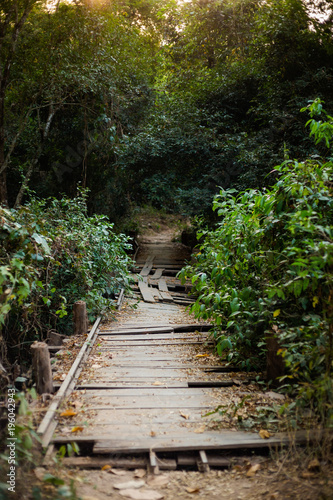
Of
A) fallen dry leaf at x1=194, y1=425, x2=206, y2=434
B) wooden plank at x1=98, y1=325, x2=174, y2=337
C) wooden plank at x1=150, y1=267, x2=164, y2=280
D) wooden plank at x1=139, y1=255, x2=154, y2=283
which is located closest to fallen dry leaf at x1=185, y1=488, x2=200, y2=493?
fallen dry leaf at x1=194, y1=425, x2=206, y2=434

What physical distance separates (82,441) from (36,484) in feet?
1.92

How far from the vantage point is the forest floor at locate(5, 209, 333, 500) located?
8.23 ft

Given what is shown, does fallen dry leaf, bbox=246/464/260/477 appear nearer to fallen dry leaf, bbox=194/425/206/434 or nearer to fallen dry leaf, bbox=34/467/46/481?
fallen dry leaf, bbox=194/425/206/434

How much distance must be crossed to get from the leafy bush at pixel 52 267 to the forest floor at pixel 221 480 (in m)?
1.44

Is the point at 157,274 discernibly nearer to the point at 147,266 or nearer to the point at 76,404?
the point at 147,266

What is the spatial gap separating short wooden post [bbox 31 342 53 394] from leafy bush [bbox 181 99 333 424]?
189 cm

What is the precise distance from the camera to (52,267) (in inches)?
229

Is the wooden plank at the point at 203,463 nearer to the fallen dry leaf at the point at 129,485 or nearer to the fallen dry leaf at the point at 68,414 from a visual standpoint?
the fallen dry leaf at the point at 129,485

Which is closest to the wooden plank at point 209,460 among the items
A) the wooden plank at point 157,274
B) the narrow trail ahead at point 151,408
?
the narrow trail ahead at point 151,408

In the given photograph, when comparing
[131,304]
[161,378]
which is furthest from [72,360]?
[131,304]

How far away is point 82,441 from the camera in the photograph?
3.02 metres

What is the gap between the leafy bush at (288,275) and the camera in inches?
132

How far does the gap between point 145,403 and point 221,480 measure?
1.09 meters

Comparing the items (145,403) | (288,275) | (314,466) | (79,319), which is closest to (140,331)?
(79,319)
